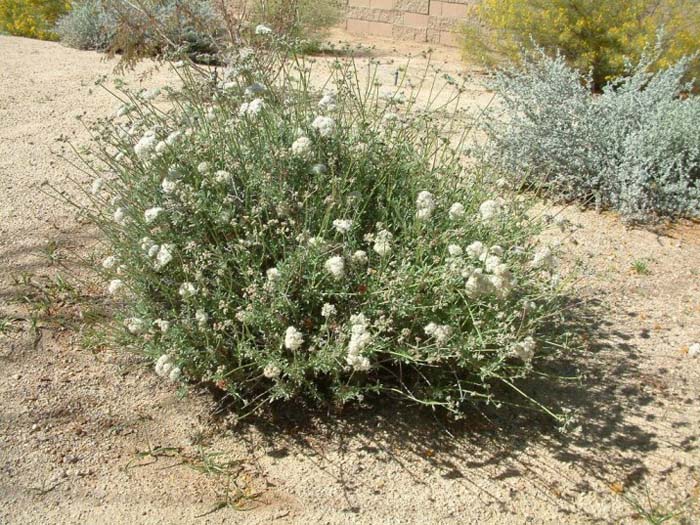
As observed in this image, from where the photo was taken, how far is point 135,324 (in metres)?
2.82

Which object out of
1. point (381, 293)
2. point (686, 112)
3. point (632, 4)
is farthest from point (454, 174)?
point (632, 4)

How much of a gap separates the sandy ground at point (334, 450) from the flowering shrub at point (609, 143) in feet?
4.42

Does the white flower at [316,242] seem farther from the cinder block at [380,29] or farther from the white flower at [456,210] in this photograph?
the cinder block at [380,29]

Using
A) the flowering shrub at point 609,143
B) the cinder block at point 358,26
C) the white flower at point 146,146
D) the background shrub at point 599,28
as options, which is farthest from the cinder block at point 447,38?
the white flower at point 146,146

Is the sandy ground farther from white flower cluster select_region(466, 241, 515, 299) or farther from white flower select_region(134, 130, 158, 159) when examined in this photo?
white flower select_region(134, 130, 158, 159)

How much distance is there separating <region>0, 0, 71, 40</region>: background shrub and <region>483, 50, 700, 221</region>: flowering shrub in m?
7.89

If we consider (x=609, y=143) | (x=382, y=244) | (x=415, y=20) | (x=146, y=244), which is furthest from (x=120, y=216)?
(x=415, y=20)

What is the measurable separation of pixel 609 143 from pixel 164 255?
3.44m

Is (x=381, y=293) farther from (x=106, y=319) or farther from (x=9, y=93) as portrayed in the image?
(x=9, y=93)

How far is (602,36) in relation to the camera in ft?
26.7

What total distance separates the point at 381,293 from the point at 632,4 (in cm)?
679

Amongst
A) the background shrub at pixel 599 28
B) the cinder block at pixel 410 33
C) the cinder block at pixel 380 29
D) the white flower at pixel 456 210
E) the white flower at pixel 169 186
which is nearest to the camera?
the white flower at pixel 456 210

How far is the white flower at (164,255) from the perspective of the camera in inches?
106

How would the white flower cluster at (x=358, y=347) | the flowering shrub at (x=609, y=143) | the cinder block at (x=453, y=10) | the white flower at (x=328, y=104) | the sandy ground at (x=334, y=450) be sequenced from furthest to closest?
1. the cinder block at (x=453, y=10)
2. the flowering shrub at (x=609, y=143)
3. the white flower at (x=328, y=104)
4. the sandy ground at (x=334, y=450)
5. the white flower cluster at (x=358, y=347)
